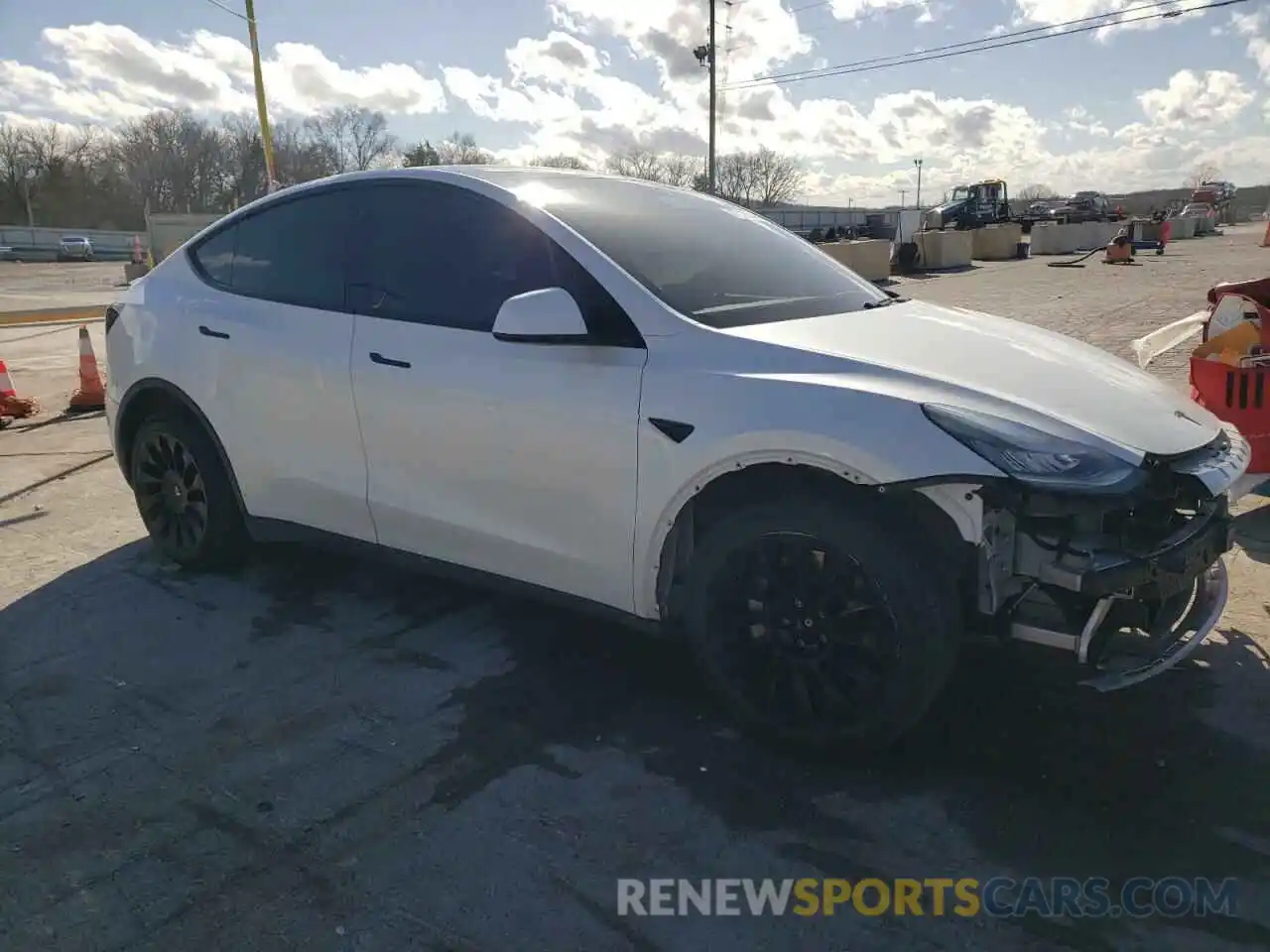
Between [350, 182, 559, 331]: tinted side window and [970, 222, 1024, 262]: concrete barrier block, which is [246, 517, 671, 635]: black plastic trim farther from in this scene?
[970, 222, 1024, 262]: concrete barrier block

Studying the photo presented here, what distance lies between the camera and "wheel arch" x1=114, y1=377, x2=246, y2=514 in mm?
3984

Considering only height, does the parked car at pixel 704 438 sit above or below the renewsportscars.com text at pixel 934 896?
above

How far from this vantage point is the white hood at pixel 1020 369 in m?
2.52

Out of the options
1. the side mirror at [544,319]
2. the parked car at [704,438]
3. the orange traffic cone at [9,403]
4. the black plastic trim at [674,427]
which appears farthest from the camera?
the orange traffic cone at [9,403]

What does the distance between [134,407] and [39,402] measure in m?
5.52

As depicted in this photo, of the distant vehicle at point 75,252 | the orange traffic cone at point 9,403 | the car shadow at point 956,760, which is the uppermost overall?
the distant vehicle at point 75,252

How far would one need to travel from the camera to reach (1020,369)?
2.79 metres

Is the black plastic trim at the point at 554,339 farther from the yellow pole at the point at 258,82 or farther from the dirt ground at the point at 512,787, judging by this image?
the yellow pole at the point at 258,82

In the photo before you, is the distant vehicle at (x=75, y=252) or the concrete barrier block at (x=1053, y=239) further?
the distant vehicle at (x=75, y=252)

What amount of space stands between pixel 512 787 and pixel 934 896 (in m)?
1.15

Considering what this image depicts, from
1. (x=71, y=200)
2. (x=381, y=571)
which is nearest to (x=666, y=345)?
(x=381, y=571)

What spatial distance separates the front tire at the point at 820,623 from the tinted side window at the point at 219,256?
2609 mm

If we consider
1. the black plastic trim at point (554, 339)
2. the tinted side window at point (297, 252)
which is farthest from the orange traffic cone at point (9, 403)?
the black plastic trim at point (554, 339)

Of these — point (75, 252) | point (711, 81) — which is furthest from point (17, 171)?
point (711, 81)
